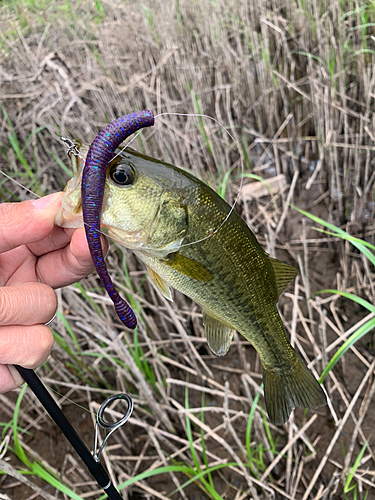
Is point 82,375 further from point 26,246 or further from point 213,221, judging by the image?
point 213,221

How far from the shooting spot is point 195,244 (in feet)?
4.23

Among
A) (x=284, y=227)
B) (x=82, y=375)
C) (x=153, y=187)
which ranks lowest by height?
(x=82, y=375)

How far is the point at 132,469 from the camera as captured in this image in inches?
92.4

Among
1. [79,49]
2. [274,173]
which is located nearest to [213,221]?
[274,173]

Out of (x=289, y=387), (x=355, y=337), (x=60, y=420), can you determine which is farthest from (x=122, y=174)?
(x=355, y=337)

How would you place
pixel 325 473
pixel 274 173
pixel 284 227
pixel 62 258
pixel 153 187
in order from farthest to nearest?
pixel 274 173 → pixel 284 227 → pixel 325 473 → pixel 62 258 → pixel 153 187

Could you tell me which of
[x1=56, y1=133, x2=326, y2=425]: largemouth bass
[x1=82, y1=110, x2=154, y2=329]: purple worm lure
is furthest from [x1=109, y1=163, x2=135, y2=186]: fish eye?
[x1=82, y1=110, x2=154, y2=329]: purple worm lure

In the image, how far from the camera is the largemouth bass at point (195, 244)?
1205mm

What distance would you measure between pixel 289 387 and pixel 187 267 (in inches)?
25.1

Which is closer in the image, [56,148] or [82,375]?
[82,375]

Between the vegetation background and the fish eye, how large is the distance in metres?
0.83

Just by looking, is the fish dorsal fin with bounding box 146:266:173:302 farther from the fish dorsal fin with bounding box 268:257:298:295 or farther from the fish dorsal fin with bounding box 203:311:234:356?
the fish dorsal fin with bounding box 268:257:298:295

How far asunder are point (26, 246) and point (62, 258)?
0.17 m

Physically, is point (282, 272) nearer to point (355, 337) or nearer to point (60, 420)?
point (355, 337)
